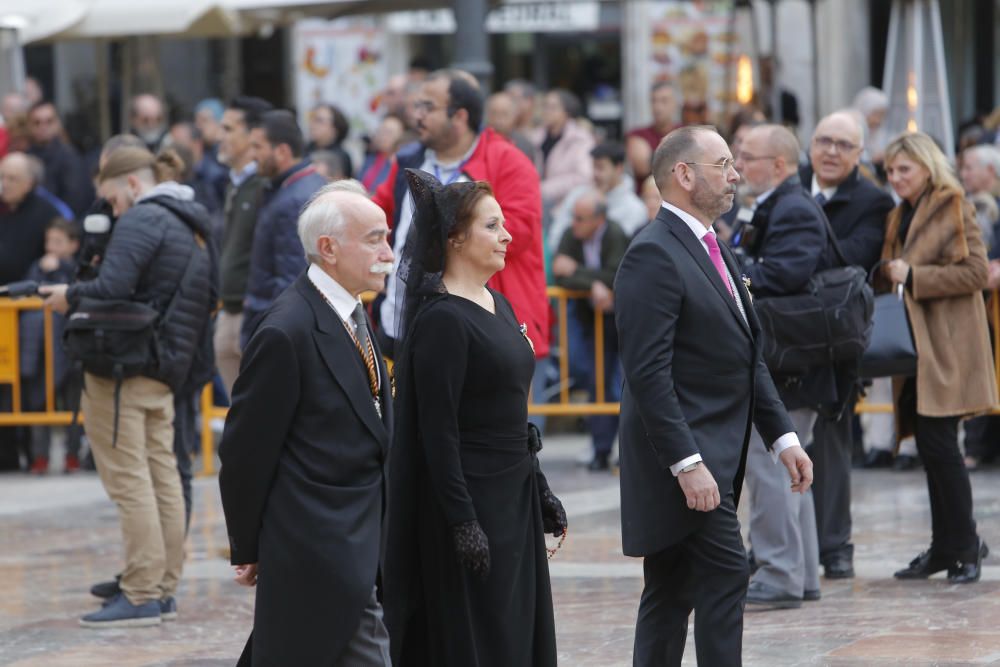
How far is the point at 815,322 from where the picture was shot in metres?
8.04

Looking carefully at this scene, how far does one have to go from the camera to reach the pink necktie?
20.3 ft

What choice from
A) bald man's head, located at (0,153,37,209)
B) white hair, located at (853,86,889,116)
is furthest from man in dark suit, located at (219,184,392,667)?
white hair, located at (853,86,889,116)

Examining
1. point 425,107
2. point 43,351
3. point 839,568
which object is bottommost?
point 839,568

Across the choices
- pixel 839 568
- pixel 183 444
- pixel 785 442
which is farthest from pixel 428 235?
pixel 839 568

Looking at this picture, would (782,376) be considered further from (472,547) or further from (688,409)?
(472,547)

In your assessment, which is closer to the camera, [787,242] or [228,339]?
[787,242]

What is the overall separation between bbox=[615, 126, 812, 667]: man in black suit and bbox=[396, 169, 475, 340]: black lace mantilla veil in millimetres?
610

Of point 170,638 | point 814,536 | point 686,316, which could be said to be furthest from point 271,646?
point 814,536

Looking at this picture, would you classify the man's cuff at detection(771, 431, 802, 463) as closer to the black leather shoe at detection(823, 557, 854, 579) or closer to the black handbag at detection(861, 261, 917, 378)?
the black handbag at detection(861, 261, 917, 378)

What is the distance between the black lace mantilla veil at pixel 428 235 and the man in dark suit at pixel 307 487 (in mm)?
511

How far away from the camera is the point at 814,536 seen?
8.18 m

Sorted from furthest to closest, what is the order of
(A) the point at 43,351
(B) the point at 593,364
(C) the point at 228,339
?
(A) the point at 43,351, (B) the point at 593,364, (C) the point at 228,339

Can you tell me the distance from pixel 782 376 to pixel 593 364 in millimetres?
4592

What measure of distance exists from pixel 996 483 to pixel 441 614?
6.39m
